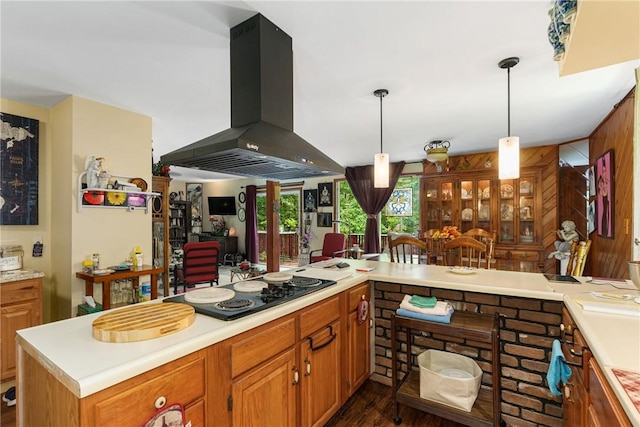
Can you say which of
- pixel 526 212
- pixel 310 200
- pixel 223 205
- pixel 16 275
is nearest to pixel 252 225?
pixel 223 205

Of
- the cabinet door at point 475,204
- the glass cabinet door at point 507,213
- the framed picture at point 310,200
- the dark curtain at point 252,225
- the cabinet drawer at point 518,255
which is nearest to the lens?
the cabinet drawer at point 518,255

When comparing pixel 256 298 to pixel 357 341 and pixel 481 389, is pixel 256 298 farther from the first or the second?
pixel 481 389

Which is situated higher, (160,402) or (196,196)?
(196,196)

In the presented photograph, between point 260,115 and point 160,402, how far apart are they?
4.61ft

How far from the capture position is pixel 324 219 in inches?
276

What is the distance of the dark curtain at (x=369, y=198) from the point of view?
20.2 feet

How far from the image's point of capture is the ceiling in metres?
1.60

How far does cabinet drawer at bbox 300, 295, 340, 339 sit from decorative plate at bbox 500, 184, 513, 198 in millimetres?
3981

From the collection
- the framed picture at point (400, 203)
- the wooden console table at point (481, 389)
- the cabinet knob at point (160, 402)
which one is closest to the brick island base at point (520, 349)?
the wooden console table at point (481, 389)

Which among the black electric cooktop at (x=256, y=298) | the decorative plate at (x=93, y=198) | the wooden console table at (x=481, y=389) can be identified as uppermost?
the decorative plate at (x=93, y=198)

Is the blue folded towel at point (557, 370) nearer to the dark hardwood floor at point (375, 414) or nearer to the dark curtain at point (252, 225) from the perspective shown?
the dark hardwood floor at point (375, 414)

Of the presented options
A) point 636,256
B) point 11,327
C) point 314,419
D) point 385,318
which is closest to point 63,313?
point 11,327

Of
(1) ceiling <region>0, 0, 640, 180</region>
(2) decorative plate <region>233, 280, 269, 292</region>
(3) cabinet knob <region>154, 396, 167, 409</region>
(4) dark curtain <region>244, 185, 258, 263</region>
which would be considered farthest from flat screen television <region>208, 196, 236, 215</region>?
(3) cabinet knob <region>154, 396, 167, 409</region>

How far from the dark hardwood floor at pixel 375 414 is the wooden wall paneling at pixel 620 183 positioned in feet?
7.66
